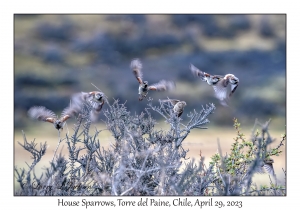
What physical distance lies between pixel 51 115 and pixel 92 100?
46cm

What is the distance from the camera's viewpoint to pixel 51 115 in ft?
18.1

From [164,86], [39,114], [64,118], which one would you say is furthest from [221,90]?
[39,114]

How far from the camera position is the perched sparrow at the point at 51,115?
5.37 metres

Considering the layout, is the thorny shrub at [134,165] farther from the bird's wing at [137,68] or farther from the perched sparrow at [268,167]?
the bird's wing at [137,68]

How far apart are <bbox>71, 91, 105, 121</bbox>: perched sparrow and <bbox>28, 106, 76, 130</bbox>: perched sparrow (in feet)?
0.29

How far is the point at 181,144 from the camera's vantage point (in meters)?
4.95

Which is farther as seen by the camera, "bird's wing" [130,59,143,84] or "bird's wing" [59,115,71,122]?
"bird's wing" [130,59,143,84]

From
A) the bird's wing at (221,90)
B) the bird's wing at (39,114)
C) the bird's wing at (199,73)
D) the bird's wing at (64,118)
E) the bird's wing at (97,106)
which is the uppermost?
the bird's wing at (199,73)

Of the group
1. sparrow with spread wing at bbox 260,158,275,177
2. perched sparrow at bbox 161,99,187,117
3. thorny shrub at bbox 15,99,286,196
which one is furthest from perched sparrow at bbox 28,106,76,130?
sparrow with spread wing at bbox 260,158,275,177

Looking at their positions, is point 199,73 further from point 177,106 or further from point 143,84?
point 177,106

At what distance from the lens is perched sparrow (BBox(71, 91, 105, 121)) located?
543cm

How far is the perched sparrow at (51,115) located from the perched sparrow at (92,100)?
87mm

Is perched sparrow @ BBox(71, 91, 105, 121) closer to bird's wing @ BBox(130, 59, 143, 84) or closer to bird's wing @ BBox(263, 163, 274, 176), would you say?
bird's wing @ BBox(130, 59, 143, 84)

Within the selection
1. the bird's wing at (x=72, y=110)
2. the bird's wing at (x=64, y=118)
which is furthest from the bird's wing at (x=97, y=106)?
the bird's wing at (x=64, y=118)
